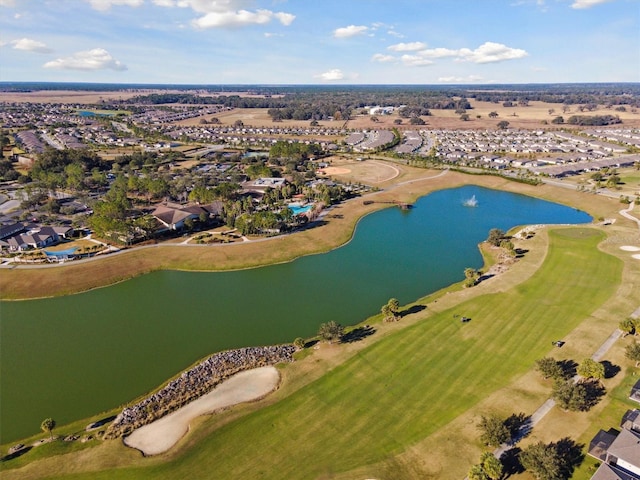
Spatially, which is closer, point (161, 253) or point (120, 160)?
point (161, 253)

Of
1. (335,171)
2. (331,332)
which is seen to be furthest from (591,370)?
(335,171)

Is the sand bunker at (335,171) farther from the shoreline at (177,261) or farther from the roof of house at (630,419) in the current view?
the roof of house at (630,419)

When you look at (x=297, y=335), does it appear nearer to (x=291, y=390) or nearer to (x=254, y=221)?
(x=291, y=390)

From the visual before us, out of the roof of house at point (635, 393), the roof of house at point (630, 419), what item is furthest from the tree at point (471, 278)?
the roof of house at point (630, 419)

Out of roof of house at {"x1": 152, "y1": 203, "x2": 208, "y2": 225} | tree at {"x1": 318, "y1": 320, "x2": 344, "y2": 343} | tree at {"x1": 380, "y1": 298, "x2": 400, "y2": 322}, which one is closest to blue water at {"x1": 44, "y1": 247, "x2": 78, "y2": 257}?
roof of house at {"x1": 152, "y1": 203, "x2": 208, "y2": 225}

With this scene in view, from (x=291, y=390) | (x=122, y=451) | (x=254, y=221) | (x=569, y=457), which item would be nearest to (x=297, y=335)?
(x=291, y=390)
